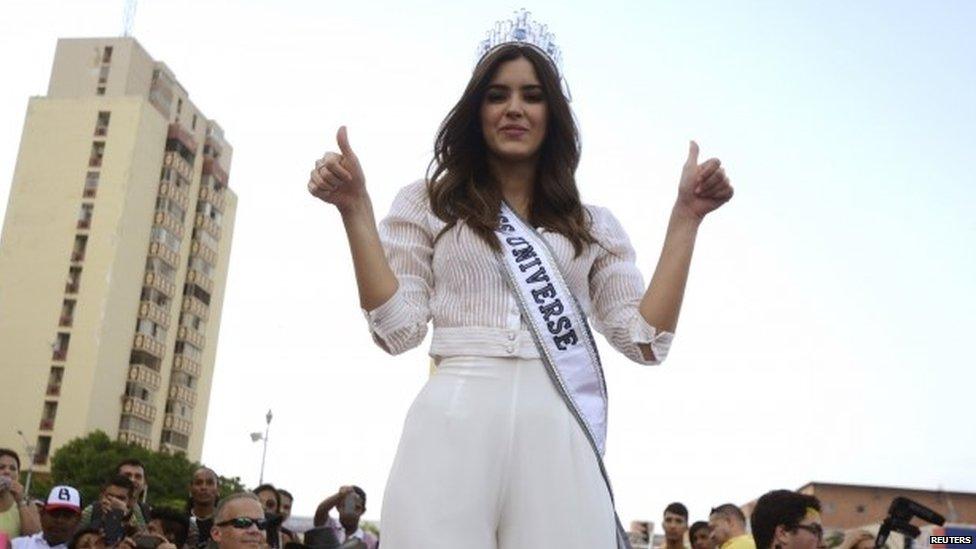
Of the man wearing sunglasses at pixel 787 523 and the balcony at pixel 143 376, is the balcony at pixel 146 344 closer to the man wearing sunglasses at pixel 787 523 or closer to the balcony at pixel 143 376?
the balcony at pixel 143 376

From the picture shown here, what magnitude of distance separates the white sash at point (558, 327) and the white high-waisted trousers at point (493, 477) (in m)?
0.06

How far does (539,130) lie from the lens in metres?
2.96

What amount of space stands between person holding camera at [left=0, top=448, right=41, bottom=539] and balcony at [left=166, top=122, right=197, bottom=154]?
65.6 meters

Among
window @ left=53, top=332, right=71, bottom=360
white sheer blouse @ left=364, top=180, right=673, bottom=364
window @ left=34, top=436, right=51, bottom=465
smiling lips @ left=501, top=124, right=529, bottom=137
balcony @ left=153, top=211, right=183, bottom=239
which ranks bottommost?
white sheer blouse @ left=364, top=180, right=673, bottom=364

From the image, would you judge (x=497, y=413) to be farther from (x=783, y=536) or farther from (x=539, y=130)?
(x=783, y=536)

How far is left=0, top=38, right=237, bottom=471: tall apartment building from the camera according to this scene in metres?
63.8

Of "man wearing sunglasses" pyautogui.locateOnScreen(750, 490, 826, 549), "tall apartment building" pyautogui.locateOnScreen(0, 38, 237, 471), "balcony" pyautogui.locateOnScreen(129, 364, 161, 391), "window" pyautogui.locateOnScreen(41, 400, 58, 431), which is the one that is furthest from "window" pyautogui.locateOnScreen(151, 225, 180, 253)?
"man wearing sunglasses" pyautogui.locateOnScreen(750, 490, 826, 549)

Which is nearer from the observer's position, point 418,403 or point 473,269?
point 418,403

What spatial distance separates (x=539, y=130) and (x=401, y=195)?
412mm

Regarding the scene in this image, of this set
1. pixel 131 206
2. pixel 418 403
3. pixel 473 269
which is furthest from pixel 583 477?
pixel 131 206

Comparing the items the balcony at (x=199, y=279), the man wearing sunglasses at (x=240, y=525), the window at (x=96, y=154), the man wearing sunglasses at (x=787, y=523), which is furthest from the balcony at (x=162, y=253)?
the man wearing sunglasses at (x=787, y=523)

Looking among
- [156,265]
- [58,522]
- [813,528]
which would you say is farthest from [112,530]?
[156,265]

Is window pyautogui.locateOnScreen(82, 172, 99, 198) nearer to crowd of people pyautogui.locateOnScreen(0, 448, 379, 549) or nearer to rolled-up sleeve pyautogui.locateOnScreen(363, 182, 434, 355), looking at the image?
crowd of people pyautogui.locateOnScreen(0, 448, 379, 549)

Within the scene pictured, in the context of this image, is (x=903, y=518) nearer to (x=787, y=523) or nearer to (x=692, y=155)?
(x=787, y=523)
